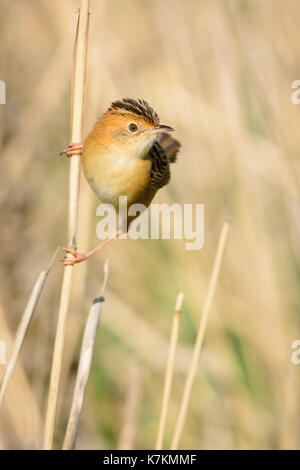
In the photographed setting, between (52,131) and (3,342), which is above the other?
(52,131)

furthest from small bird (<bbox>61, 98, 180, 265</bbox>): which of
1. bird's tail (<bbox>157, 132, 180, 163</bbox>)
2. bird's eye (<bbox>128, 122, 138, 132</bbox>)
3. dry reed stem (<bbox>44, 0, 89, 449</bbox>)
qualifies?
dry reed stem (<bbox>44, 0, 89, 449</bbox>)

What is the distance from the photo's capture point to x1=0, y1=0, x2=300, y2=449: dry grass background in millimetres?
3562

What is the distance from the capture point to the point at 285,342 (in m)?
3.83

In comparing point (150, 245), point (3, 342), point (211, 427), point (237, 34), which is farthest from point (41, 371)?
point (237, 34)

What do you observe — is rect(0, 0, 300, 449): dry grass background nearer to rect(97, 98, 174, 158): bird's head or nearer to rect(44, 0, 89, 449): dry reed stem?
rect(97, 98, 174, 158): bird's head

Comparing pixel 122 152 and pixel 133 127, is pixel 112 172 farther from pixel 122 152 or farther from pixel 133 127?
pixel 133 127

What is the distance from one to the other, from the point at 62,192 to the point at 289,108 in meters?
1.98

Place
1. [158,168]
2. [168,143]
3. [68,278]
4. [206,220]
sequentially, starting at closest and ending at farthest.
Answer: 1. [68,278]
2. [158,168]
3. [168,143]
4. [206,220]

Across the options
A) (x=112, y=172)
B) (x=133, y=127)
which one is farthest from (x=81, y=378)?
(x=133, y=127)

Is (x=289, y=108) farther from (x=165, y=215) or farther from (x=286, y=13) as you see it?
(x=165, y=215)

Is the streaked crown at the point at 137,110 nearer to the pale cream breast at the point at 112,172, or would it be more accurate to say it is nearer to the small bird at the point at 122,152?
the small bird at the point at 122,152

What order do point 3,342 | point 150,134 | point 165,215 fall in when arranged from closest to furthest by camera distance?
point 150,134 < point 3,342 < point 165,215

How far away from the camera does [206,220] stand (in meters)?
3.93

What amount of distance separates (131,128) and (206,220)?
1.30 metres
